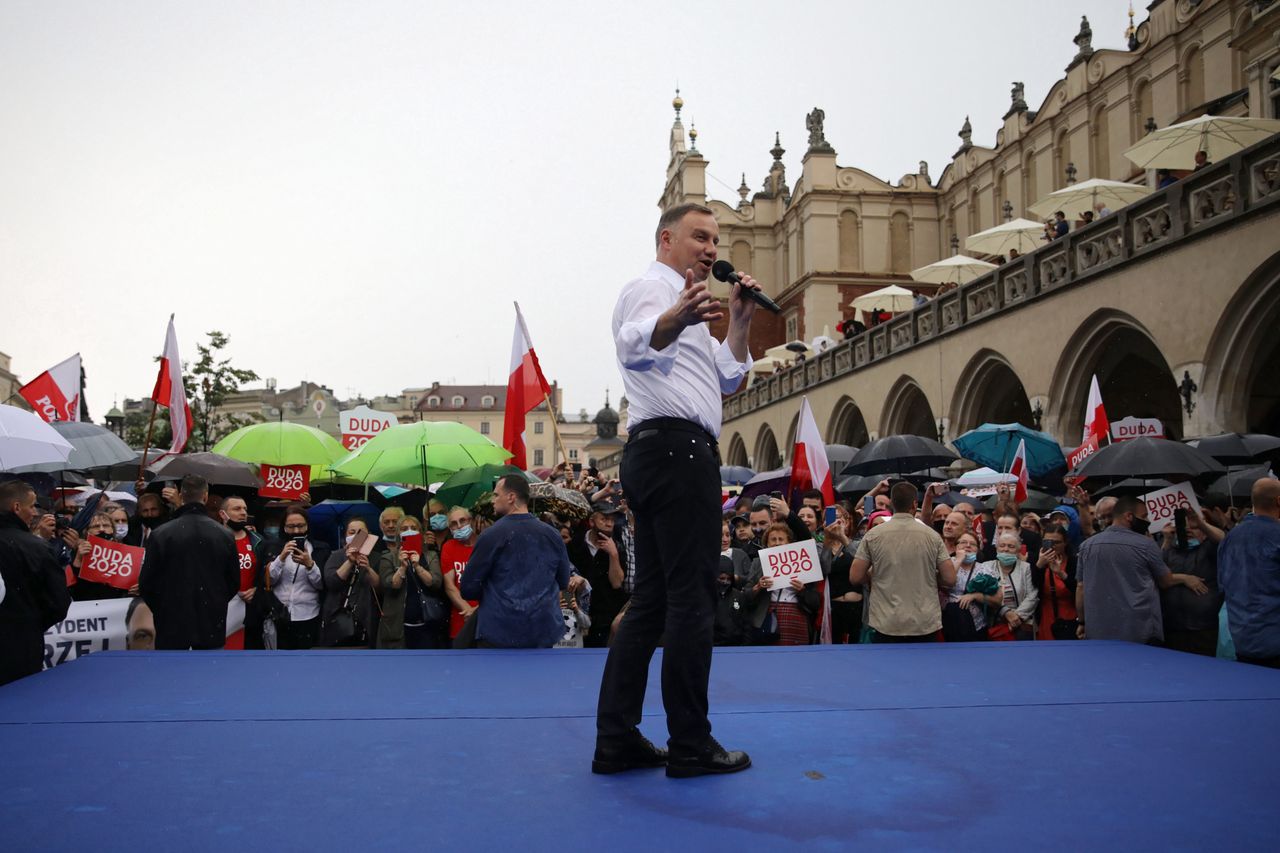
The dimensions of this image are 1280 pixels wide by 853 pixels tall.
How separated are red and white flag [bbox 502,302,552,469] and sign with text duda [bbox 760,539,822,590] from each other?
354 cm

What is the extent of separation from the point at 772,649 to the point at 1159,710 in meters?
2.49

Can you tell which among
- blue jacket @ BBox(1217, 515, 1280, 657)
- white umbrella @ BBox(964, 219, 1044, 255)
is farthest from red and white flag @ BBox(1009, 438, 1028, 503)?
white umbrella @ BBox(964, 219, 1044, 255)

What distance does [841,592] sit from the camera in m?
8.66

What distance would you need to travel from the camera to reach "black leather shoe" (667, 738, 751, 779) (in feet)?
11.1

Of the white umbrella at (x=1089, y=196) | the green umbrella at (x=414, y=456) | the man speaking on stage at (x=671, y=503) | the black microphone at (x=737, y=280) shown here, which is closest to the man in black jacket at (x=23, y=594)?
the man speaking on stage at (x=671, y=503)

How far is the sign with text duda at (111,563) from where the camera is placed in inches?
306

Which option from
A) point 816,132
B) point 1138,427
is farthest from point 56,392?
point 816,132

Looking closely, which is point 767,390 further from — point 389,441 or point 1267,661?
point 1267,661

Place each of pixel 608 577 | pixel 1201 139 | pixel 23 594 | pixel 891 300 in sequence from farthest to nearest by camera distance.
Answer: pixel 891 300 → pixel 1201 139 → pixel 608 577 → pixel 23 594

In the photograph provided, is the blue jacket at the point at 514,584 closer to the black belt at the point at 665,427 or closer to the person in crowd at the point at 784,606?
the person in crowd at the point at 784,606

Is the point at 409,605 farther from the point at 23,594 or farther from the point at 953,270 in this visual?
the point at 953,270

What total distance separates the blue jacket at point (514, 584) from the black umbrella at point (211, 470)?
4123 mm

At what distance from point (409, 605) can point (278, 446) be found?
4.46 metres

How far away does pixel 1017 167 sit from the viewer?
3653 cm
